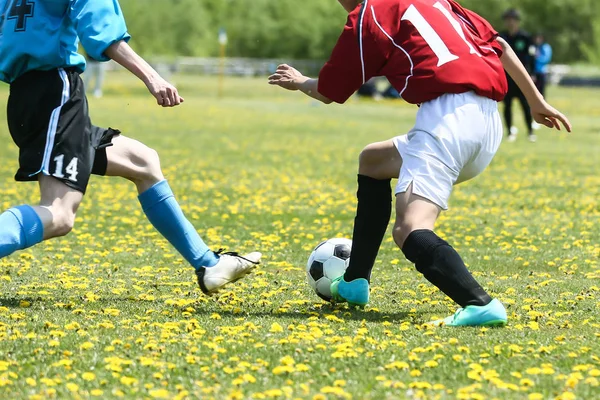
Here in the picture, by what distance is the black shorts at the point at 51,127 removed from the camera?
4.88 meters

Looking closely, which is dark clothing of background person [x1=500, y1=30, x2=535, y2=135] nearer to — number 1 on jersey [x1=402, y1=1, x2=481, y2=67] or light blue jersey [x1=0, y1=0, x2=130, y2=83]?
number 1 on jersey [x1=402, y1=1, x2=481, y2=67]

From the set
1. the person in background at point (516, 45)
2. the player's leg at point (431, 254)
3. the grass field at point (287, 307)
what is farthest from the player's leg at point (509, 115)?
the player's leg at point (431, 254)

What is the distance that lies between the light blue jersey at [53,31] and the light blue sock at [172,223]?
859 millimetres

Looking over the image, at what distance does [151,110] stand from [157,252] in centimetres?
2271

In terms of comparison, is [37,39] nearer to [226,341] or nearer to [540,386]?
[226,341]

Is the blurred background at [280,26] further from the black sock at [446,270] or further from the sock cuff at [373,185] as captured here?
the black sock at [446,270]

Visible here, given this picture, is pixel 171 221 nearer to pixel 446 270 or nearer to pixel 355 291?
pixel 355 291

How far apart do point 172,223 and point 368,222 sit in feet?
3.50

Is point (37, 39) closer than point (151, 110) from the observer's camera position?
Yes

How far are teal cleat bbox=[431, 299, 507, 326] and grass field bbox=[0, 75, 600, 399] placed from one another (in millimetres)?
91

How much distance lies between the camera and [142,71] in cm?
487

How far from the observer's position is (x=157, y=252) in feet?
24.6

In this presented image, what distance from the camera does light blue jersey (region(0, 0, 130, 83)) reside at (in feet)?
15.8

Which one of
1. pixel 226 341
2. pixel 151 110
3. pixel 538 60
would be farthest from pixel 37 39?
pixel 151 110
